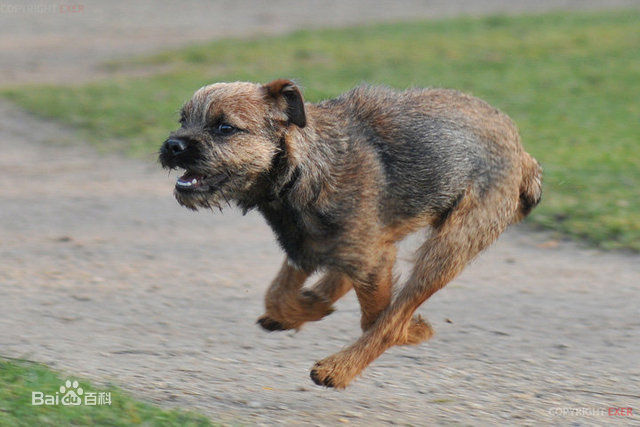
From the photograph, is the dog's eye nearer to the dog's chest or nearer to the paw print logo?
the dog's chest

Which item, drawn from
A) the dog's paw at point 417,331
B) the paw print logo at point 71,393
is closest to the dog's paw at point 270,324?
the dog's paw at point 417,331

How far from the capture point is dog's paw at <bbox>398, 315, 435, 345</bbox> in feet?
16.3

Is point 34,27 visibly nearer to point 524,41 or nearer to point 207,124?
point 524,41

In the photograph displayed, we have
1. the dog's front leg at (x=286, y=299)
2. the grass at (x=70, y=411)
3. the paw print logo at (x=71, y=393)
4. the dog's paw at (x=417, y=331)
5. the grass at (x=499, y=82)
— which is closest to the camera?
the grass at (x=70, y=411)

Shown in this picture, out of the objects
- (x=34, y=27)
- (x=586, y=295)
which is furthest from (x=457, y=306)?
(x=34, y=27)

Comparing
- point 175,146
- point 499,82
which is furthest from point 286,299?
point 499,82

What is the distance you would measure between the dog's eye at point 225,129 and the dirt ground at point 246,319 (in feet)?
4.08

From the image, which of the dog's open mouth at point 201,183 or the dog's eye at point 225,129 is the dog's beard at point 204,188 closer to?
the dog's open mouth at point 201,183

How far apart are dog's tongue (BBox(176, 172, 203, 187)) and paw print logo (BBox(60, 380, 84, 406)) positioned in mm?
1035

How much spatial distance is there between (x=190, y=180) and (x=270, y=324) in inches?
41.8

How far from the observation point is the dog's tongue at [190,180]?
4617 millimetres

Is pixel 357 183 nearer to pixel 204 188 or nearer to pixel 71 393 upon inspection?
pixel 204 188

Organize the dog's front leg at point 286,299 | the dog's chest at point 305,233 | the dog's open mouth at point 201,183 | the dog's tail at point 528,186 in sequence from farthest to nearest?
1. the dog's tail at point 528,186
2. the dog's front leg at point 286,299
3. the dog's chest at point 305,233
4. the dog's open mouth at point 201,183

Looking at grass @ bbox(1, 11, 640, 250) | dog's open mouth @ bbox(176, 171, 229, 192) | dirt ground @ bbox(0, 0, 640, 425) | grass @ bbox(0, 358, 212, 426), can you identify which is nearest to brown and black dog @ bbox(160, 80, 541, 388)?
dog's open mouth @ bbox(176, 171, 229, 192)
